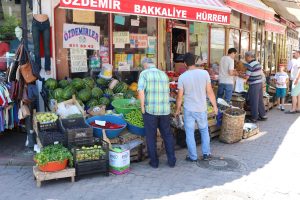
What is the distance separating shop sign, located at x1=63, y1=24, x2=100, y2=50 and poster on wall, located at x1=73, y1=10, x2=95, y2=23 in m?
0.13

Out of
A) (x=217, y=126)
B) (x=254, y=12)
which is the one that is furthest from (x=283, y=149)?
(x=254, y=12)

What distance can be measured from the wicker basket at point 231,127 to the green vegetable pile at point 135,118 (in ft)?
7.08

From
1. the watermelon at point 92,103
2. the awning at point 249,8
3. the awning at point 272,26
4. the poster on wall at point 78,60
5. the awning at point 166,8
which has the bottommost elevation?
the watermelon at point 92,103

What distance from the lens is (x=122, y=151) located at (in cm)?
574

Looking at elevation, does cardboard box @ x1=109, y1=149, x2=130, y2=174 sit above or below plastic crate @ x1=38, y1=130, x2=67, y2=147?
below

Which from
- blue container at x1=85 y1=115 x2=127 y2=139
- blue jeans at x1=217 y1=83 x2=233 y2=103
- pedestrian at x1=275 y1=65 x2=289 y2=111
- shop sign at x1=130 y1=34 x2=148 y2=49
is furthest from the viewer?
pedestrian at x1=275 y1=65 x2=289 y2=111

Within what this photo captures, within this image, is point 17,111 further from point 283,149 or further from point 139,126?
point 283,149

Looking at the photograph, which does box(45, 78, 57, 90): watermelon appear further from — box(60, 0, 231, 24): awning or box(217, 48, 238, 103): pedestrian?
box(217, 48, 238, 103): pedestrian

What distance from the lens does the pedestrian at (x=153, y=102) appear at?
5918 mm

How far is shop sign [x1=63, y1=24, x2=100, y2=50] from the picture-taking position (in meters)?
7.64

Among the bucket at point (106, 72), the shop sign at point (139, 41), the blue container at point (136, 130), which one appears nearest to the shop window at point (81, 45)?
the bucket at point (106, 72)

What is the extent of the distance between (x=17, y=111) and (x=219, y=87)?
558cm

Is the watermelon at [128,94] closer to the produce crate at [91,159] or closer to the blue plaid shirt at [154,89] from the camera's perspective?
the blue plaid shirt at [154,89]

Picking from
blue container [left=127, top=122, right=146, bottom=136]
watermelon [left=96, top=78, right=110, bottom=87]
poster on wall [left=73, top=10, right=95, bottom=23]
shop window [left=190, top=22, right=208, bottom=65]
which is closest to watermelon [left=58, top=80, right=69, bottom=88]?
watermelon [left=96, top=78, right=110, bottom=87]
